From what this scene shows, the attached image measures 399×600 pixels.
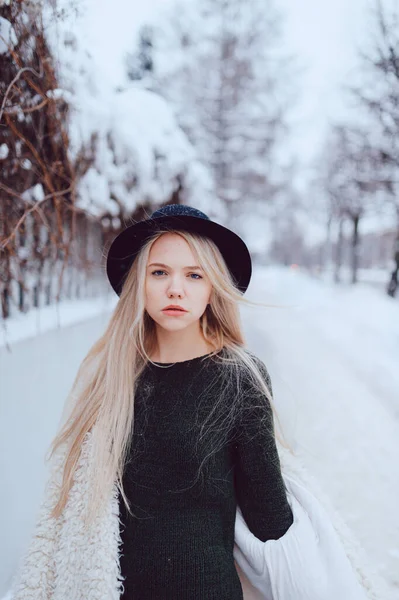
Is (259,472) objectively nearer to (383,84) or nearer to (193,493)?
(193,493)

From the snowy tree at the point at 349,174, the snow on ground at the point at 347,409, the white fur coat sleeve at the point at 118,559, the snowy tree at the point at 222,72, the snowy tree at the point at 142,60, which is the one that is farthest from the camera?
the snowy tree at the point at 142,60

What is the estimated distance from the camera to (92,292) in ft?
13.8

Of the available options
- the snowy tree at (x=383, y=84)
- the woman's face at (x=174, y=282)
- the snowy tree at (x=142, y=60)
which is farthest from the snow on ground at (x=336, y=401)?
the snowy tree at (x=142, y=60)

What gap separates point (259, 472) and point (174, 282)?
2.07ft

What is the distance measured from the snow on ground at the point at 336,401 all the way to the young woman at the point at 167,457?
43cm

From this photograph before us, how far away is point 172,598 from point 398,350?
6086 millimetres

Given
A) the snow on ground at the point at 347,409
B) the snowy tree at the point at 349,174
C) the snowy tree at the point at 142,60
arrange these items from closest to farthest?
the snow on ground at the point at 347,409
the snowy tree at the point at 349,174
the snowy tree at the point at 142,60

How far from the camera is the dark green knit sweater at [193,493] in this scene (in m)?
1.11

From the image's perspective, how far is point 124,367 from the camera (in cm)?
136

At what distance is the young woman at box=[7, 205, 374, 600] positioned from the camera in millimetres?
1116

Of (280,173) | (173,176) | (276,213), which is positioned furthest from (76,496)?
(276,213)

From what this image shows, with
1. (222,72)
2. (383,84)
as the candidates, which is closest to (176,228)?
(383,84)

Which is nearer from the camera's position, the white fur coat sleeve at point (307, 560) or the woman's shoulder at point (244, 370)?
the white fur coat sleeve at point (307, 560)

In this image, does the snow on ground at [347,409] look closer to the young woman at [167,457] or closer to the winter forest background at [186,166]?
the winter forest background at [186,166]
